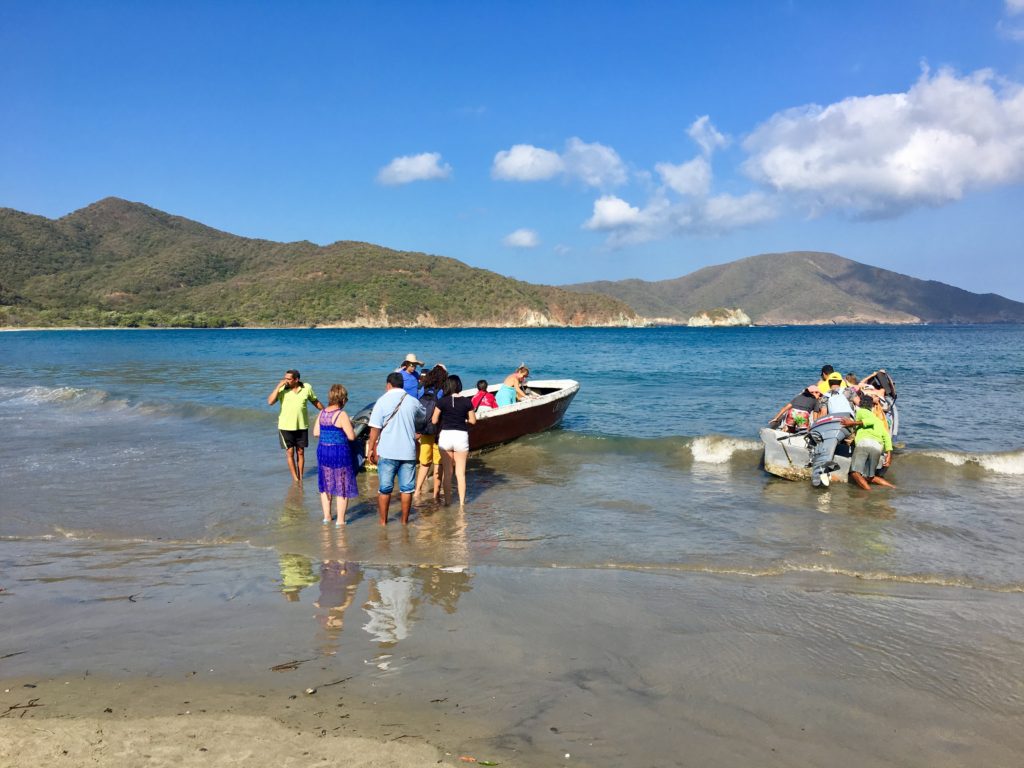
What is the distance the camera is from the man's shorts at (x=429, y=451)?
927cm

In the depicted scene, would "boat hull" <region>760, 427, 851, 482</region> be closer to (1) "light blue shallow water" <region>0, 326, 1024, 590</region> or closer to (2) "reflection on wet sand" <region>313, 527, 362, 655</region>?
(1) "light blue shallow water" <region>0, 326, 1024, 590</region>

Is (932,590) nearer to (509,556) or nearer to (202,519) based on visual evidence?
(509,556)

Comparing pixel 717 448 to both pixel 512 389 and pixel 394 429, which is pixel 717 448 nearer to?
pixel 512 389

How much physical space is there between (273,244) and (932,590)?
16332 centimetres

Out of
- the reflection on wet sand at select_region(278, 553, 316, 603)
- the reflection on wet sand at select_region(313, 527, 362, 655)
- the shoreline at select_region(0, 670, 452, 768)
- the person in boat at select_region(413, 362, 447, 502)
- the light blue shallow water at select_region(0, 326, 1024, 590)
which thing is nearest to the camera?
the shoreline at select_region(0, 670, 452, 768)

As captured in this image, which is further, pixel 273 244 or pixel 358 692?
pixel 273 244

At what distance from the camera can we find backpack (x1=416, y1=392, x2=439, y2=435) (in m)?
7.95

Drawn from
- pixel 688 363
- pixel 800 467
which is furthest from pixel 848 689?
pixel 688 363

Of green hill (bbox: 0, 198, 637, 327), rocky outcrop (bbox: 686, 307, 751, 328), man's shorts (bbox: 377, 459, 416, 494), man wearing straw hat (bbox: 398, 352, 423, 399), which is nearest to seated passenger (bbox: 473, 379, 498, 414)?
man wearing straw hat (bbox: 398, 352, 423, 399)

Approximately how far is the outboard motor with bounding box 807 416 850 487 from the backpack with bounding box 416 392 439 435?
5.47 meters

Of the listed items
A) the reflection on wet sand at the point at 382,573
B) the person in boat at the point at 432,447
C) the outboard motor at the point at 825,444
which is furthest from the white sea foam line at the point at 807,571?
the outboard motor at the point at 825,444

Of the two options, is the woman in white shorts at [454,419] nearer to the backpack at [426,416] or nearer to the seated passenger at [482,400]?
the backpack at [426,416]

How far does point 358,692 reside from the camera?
155 inches

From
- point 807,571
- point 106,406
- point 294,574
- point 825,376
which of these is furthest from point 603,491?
point 106,406
